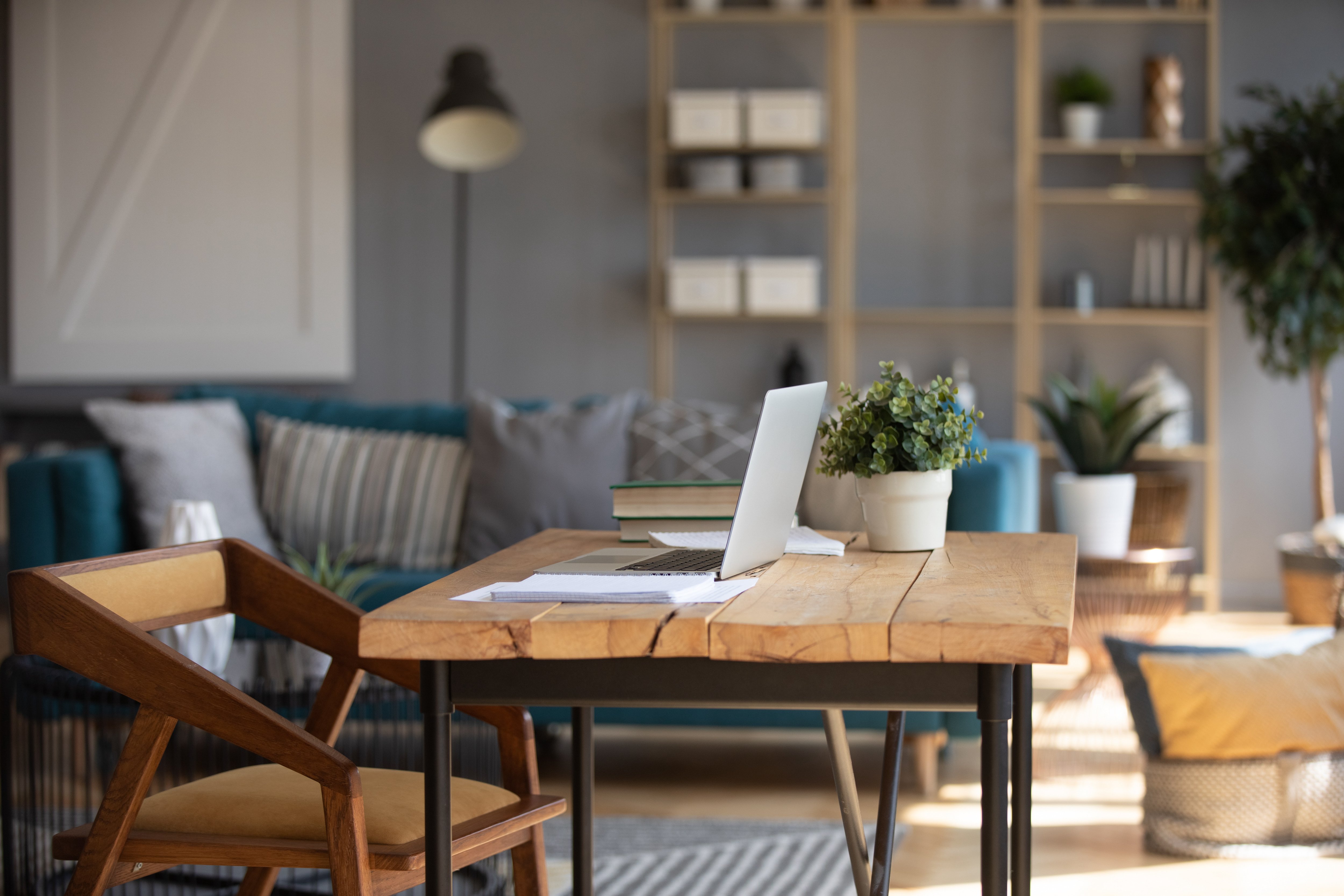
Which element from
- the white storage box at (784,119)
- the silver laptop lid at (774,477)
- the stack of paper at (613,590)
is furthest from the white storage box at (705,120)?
the stack of paper at (613,590)

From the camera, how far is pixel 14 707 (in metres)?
3.05

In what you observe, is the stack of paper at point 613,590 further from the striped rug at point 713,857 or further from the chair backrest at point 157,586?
the striped rug at point 713,857

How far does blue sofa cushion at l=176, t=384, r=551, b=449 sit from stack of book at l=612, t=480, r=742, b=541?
1973mm

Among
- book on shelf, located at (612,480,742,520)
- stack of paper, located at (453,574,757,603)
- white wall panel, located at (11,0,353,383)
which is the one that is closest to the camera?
stack of paper, located at (453,574,757,603)

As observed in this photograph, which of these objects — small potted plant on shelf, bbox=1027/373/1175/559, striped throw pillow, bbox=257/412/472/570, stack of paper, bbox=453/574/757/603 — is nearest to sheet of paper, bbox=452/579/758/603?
stack of paper, bbox=453/574/757/603

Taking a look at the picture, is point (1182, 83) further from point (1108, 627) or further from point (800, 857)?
point (800, 857)

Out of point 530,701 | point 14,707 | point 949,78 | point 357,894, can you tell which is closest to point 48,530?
point 14,707

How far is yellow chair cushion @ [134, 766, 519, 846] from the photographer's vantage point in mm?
1374

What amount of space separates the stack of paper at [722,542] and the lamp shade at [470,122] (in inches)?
135

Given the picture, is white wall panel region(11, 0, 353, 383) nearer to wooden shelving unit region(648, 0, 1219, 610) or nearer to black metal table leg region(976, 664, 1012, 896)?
wooden shelving unit region(648, 0, 1219, 610)

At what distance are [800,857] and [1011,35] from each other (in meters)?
3.91

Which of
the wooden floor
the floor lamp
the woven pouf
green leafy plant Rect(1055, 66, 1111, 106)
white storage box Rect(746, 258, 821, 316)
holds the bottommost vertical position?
the wooden floor

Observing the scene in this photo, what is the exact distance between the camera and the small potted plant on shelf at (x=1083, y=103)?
5000 mm

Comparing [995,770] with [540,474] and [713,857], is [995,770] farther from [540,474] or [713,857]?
[540,474]
